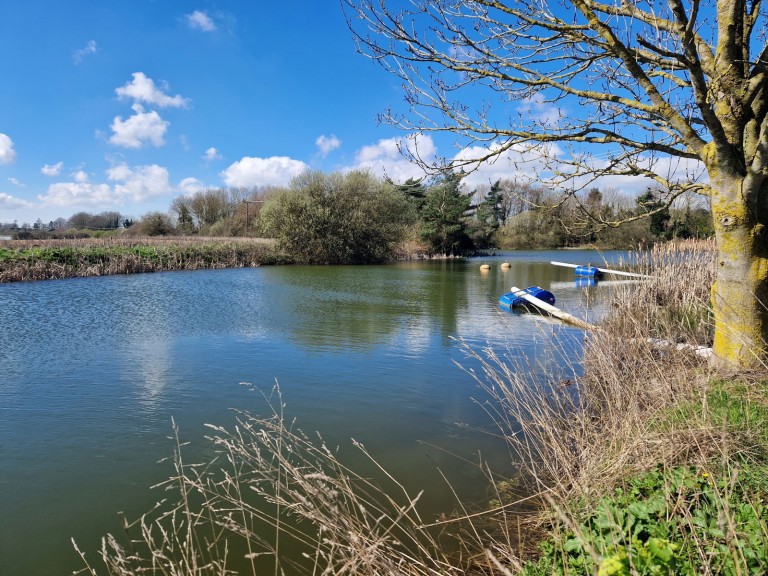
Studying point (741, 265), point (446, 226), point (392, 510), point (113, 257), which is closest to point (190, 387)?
point (392, 510)

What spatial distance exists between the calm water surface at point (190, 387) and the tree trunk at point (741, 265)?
5.31ft

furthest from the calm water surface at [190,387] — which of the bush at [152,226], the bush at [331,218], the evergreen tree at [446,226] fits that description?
the bush at [152,226]

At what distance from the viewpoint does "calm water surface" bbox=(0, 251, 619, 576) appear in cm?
415

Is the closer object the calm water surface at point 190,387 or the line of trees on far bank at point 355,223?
the calm water surface at point 190,387

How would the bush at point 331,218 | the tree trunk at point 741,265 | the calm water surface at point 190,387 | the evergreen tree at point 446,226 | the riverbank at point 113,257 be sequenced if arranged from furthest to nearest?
the evergreen tree at point 446,226
the bush at point 331,218
the riverbank at point 113,257
the tree trunk at point 741,265
the calm water surface at point 190,387

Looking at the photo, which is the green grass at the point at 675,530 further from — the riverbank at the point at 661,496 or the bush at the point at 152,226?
the bush at the point at 152,226

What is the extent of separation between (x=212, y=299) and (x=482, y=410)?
37.8 ft

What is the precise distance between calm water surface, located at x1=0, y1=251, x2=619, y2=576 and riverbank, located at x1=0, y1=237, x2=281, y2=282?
17.7ft

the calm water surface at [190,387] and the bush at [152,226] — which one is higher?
the bush at [152,226]

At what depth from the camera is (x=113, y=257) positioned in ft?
77.1

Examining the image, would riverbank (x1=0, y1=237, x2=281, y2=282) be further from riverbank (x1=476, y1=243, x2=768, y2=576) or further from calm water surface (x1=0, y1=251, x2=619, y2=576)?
riverbank (x1=476, y1=243, x2=768, y2=576)

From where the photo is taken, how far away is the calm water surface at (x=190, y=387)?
4148 mm

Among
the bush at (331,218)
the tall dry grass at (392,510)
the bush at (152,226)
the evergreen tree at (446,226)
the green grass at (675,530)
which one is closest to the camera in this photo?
the green grass at (675,530)

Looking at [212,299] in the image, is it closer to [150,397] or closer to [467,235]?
[150,397]
